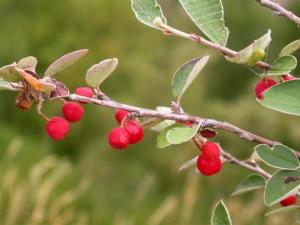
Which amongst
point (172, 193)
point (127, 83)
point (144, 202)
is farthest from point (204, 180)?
point (127, 83)

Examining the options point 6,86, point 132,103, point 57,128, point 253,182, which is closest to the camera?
point 6,86

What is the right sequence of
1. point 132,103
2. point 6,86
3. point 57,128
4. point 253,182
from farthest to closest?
1. point 132,103
2. point 253,182
3. point 57,128
4. point 6,86

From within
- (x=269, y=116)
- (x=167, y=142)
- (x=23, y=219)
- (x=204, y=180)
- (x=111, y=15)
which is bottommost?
(x=204, y=180)

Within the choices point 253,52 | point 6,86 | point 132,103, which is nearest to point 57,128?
point 6,86

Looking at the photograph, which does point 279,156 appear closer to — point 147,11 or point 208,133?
point 208,133

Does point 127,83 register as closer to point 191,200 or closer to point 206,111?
point 206,111

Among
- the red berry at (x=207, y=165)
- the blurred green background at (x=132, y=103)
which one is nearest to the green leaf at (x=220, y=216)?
the red berry at (x=207, y=165)
